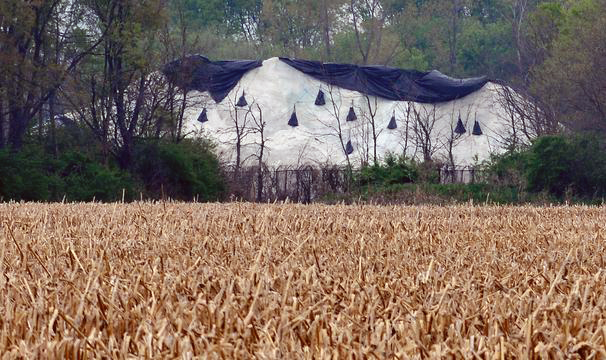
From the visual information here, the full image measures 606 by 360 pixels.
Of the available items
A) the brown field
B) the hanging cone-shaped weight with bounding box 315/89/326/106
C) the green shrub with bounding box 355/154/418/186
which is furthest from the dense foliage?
the brown field

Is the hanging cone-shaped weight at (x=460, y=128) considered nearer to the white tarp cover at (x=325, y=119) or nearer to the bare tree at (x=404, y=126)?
the white tarp cover at (x=325, y=119)

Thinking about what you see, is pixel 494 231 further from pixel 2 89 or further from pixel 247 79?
pixel 247 79

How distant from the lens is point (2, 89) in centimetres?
2305

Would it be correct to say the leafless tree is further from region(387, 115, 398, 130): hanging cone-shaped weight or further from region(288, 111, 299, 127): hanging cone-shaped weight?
region(288, 111, 299, 127): hanging cone-shaped weight

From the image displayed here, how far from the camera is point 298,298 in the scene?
339cm

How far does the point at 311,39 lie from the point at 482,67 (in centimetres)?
882

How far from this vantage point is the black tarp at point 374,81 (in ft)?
118

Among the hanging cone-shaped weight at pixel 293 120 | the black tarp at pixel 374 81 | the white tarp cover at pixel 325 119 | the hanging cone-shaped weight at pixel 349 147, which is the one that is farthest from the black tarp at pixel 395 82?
the hanging cone-shaped weight at pixel 349 147

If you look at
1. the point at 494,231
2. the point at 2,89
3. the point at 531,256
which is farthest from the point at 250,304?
the point at 2,89

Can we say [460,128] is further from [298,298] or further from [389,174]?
[298,298]

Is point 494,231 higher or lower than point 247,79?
lower

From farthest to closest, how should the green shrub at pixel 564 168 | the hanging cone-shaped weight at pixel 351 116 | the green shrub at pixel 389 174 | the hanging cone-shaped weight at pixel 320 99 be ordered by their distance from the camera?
the hanging cone-shaped weight at pixel 320 99, the hanging cone-shaped weight at pixel 351 116, the green shrub at pixel 389 174, the green shrub at pixel 564 168

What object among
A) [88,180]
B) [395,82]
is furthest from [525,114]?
[88,180]

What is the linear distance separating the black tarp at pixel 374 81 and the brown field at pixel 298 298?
30.3 meters
